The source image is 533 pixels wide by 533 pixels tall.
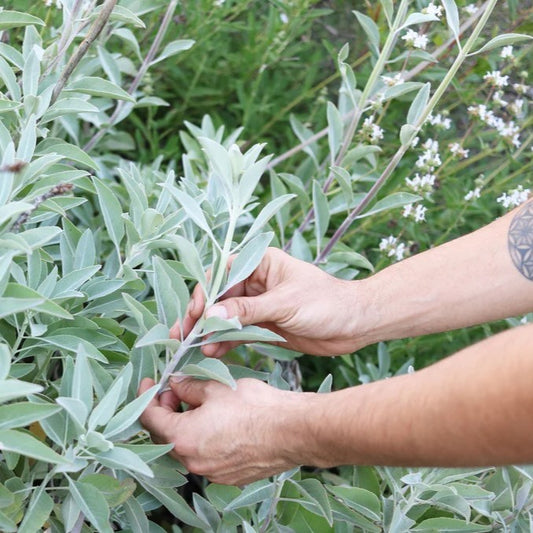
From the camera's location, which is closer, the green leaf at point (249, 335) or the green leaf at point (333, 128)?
the green leaf at point (249, 335)

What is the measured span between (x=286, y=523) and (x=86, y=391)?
0.51 m

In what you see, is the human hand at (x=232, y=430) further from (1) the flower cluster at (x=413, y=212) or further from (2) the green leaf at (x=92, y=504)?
(1) the flower cluster at (x=413, y=212)

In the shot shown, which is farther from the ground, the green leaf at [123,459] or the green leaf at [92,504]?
the green leaf at [123,459]

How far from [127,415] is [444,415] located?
1.34ft

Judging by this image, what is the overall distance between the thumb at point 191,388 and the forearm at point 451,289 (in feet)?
1.05

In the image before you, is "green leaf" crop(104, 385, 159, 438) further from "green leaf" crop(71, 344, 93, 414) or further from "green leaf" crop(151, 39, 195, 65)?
"green leaf" crop(151, 39, 195, 65)

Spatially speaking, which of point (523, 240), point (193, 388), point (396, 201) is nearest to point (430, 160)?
point (396, 201)

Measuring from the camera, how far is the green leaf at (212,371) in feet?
3.68

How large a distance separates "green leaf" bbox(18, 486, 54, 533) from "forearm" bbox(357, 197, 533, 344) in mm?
579

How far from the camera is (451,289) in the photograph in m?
1.42

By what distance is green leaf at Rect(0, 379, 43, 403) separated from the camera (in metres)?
0.89

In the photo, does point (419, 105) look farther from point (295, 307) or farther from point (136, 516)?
point (136, 516)

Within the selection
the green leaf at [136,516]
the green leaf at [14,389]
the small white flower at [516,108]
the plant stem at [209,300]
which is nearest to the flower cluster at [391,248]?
the small white flower at [516,108]

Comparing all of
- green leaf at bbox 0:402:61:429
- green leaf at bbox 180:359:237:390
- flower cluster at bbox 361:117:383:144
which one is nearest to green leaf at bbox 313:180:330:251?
flower cluster at bbox 361:117:383:144
